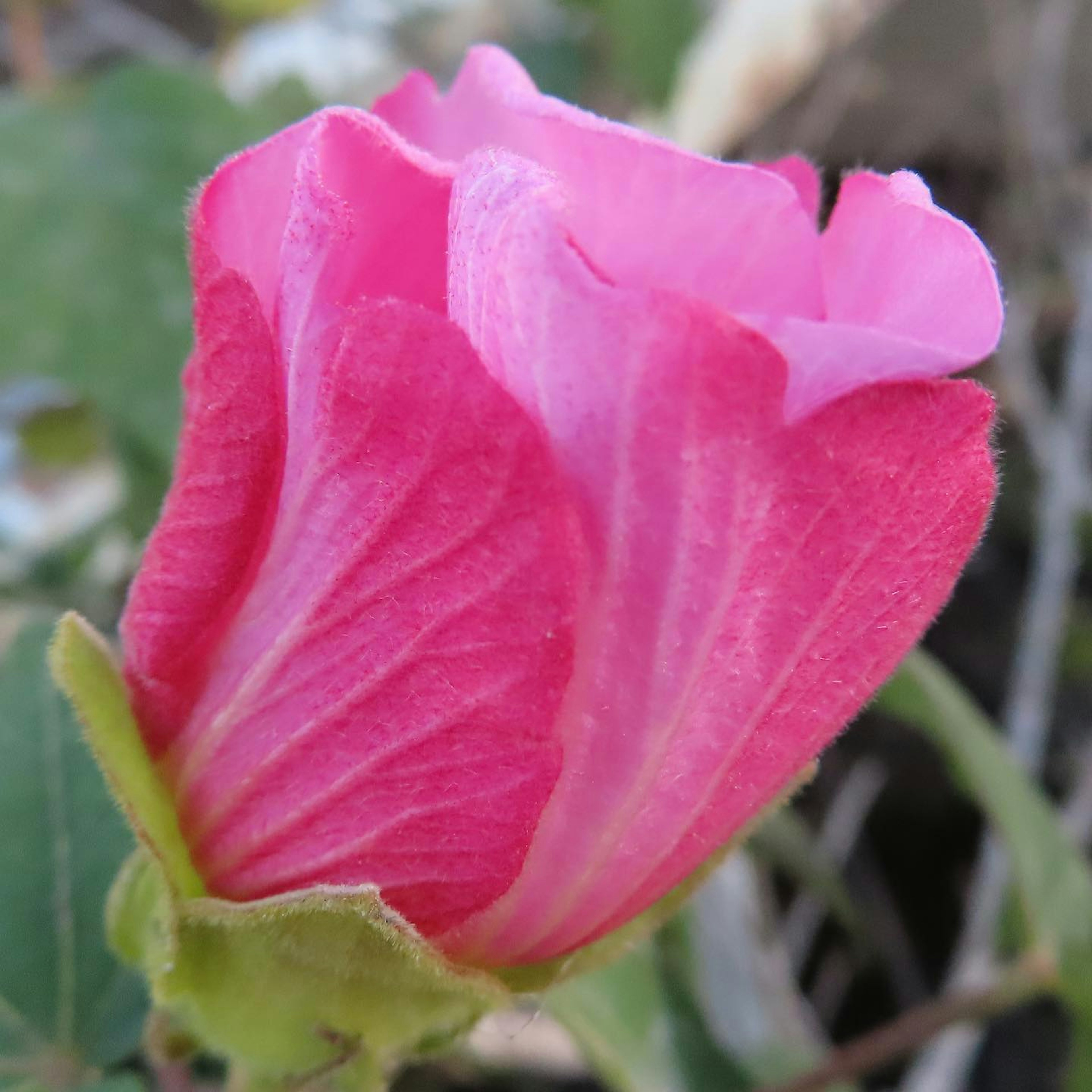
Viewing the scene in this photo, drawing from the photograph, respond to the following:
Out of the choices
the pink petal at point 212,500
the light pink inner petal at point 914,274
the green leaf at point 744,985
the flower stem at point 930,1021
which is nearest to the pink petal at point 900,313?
the light pink inner petal at point 914,274

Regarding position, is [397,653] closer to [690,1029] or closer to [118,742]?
[118,742]

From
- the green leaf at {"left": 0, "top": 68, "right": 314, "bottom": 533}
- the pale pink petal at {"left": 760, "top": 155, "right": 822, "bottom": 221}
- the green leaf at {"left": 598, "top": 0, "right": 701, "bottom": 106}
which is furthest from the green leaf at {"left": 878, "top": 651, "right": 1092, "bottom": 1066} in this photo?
the green leaf at {"left": 598, "top": 0, "right": 701, "bottom": 106}

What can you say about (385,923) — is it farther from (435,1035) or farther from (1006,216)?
(1006,216)

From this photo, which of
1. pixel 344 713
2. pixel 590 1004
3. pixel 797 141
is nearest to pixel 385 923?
pixel 344 713

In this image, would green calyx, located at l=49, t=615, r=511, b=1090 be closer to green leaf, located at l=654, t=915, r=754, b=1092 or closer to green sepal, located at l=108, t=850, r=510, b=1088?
green sepal, located at l=108, t=850, r=510, b=1088

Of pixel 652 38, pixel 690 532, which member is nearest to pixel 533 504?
pixel 690 532

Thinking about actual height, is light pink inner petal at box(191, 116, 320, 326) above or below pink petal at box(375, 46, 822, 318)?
below

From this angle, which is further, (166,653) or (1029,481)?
(1029,481)
